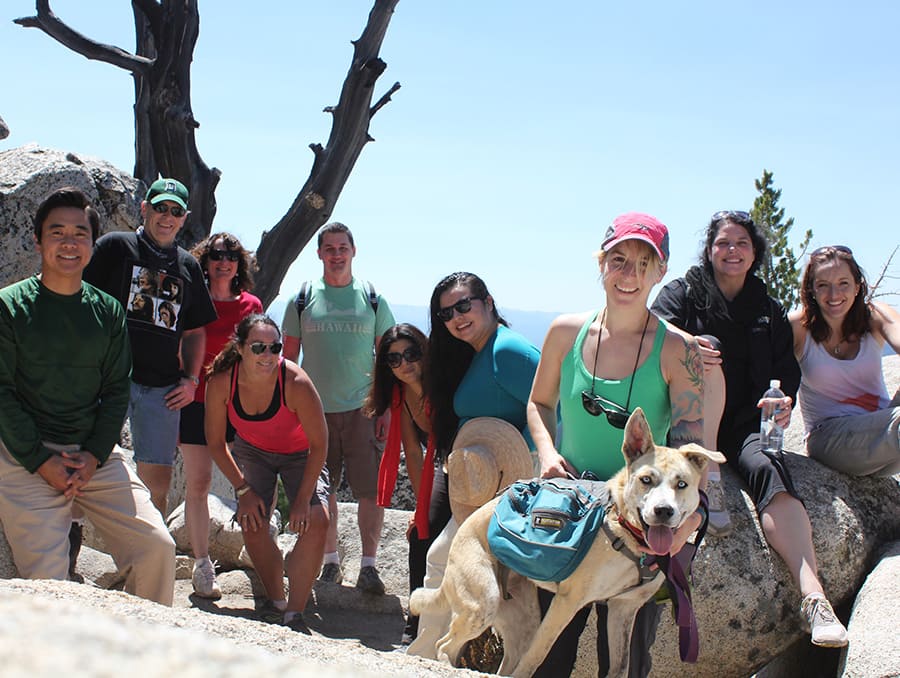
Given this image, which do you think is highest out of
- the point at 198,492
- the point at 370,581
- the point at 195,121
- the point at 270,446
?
the point at 195,121

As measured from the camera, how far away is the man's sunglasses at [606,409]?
148 inches

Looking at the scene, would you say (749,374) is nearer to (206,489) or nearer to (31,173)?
(206,489)

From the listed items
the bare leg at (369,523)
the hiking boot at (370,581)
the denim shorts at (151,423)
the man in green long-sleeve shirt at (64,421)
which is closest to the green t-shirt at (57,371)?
the man in green long-sleeve shirt at (64,421)

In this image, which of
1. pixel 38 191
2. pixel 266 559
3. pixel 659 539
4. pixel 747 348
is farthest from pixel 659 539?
pixel 38 191

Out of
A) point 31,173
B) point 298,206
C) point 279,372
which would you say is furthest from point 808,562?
point 298,206

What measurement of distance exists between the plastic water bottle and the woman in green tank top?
1.48 m

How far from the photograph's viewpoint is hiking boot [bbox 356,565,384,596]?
23.8 feet

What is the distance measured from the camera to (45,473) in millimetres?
4578

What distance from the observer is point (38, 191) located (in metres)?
8.82

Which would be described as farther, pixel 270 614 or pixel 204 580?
pixel 204 580

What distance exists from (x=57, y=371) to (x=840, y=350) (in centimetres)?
474

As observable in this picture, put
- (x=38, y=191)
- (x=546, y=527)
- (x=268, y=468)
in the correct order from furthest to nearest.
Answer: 1. (x=38, y=191)
2. (x=268, y=468)
3. (x=546, y=527)

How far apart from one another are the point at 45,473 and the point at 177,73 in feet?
33.5

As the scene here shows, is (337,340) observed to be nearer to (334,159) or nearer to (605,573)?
(605,573)
